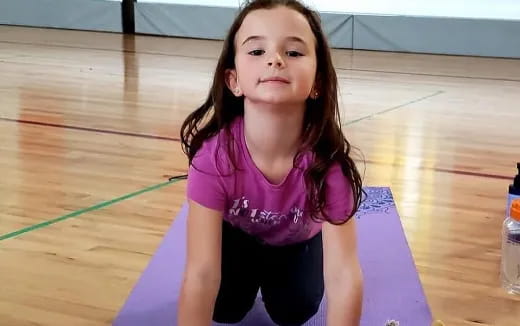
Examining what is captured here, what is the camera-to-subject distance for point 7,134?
327 centimetres

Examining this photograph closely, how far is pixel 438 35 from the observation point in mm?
7090

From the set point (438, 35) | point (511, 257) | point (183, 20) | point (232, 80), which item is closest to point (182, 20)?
point (183, 20)

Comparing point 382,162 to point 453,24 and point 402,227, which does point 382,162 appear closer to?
point 402,227

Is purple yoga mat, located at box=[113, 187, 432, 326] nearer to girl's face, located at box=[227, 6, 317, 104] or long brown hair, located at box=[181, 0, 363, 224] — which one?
long brown hair, located at box=[181, 0, 363, 224]

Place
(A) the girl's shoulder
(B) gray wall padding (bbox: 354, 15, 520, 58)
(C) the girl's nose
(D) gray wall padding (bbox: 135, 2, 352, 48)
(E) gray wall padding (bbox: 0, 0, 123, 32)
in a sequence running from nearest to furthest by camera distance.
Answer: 1. (C) the girl's nose
2. (A) the girl's shoulder
3. (B) gray wall padding (bbox: 354, 15, 520, 58)
4. (D) gray wall padding (bbox: 135, 2, 352, 48)
5. (E) gray wall padding (bbox: 0, 0, 123, 32)

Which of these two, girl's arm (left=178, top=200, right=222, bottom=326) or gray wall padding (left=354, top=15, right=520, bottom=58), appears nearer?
girl's arm (left=178, top=200, right=222, bottom=326)

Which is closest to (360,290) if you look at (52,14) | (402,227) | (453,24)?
(402,227)

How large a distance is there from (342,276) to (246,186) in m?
0.22

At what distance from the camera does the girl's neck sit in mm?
1285

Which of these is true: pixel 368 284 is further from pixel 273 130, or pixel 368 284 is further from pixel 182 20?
pixel 182 20


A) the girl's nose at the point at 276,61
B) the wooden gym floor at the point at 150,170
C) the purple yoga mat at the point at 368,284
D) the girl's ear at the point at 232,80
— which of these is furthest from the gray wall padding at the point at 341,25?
the girl's nose at the point at 276,61

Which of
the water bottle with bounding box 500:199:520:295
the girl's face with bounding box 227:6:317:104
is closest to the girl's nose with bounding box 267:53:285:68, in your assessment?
the girl's face with bounding box 227:6:317:104

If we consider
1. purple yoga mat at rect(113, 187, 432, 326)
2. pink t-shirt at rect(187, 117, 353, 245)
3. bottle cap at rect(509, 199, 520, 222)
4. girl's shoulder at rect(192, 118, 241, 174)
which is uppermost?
girl's shoulder at rect(192, 118, 241, 174)

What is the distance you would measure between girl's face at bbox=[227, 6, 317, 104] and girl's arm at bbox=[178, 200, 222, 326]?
21 centimetres
